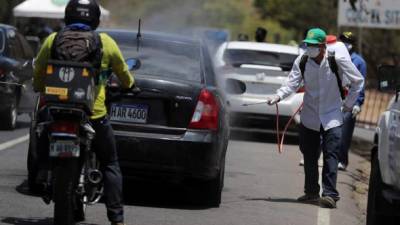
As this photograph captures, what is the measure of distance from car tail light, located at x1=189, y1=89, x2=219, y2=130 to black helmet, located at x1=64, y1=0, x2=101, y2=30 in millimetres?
2043

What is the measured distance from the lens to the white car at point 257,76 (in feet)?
57.5

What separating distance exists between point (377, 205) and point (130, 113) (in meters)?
2.40

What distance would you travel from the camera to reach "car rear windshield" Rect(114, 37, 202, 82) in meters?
9.59

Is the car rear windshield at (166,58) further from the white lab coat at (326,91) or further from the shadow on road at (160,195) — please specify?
the shadow on road at (160,195)

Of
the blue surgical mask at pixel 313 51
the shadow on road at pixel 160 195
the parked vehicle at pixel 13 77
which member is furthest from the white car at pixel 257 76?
the blue surgical mask at pixel 313 51

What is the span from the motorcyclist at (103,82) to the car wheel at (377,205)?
2.03 m

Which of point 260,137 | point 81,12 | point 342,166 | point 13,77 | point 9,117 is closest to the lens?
point 81,12

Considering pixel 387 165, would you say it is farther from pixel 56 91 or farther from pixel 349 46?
pixel 349 46

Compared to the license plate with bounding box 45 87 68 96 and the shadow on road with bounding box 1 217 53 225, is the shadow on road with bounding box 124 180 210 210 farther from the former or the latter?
the license plate with bounding box 45 87 68 96

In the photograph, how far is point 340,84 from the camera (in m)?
10.4

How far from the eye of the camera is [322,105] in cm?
1039

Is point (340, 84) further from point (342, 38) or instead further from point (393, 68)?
point (342, 38)

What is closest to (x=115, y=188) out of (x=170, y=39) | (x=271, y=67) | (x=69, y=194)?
(x=69, y=194)

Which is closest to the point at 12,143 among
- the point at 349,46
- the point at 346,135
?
the point at 346,135
